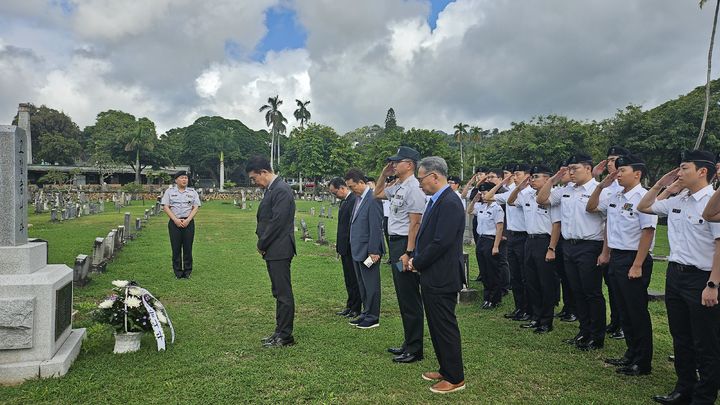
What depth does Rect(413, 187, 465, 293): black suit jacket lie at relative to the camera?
4.08 m

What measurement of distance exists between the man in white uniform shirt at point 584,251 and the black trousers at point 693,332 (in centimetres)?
132

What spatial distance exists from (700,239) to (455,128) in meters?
60.7

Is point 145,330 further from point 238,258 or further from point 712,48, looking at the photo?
point 712,48

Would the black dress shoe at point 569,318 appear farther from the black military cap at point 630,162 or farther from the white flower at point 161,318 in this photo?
the white flower at point 161,318

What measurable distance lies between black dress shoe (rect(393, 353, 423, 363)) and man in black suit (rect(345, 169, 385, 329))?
1.26m

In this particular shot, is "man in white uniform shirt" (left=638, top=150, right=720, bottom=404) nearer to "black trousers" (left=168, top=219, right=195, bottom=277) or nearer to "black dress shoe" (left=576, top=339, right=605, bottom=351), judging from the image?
"black dress shoe" (left=576, top=339, right=605, bottom=351)

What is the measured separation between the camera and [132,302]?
4824 mm

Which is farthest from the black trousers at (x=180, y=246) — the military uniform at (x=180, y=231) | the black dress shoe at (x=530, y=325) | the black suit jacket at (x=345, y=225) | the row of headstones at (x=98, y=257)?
the black dress shoe at (x=530, y=325)

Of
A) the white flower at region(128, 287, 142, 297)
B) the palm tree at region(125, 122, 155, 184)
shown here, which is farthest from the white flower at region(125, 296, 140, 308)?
the palm tree at region(125, 122, 155, 184)

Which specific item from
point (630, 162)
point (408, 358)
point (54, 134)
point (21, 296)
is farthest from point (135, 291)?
point (54, 134)

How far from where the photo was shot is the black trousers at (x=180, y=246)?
912cm

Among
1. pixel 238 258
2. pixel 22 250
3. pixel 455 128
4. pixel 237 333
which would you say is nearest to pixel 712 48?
pixel 238 258

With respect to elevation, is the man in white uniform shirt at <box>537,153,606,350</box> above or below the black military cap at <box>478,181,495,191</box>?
below

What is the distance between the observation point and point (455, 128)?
62.6m
